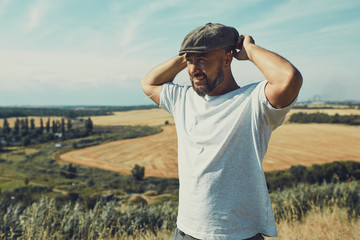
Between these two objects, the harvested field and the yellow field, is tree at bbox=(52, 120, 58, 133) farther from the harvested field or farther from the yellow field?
the yellow field

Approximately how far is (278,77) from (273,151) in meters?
61.8

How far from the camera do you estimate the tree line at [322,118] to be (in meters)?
72.1

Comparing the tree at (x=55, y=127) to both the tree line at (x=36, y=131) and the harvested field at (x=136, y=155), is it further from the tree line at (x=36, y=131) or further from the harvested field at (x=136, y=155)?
the harvested field at (x=136, y=155)

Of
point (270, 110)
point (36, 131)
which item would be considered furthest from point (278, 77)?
point (36, 131)

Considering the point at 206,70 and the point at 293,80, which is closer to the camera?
the point at 293,80

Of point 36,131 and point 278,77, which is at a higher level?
point 278,77

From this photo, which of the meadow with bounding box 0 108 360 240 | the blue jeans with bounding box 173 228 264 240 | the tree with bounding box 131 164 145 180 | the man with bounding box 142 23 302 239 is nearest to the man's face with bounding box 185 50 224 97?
the man with bounding box 142 23 302 239

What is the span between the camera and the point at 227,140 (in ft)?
5.19

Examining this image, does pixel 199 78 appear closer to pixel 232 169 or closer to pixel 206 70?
pixel 206 70

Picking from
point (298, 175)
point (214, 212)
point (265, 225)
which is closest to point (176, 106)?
point (214, 212)

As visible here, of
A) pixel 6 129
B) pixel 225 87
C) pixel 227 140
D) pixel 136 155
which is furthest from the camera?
pixel 6 129

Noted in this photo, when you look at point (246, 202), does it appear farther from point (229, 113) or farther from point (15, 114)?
point (15, 114)

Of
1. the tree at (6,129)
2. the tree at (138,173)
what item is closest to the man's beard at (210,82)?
the tree at (138,173)

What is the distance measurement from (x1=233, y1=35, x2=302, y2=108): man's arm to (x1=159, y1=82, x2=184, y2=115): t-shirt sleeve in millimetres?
622
